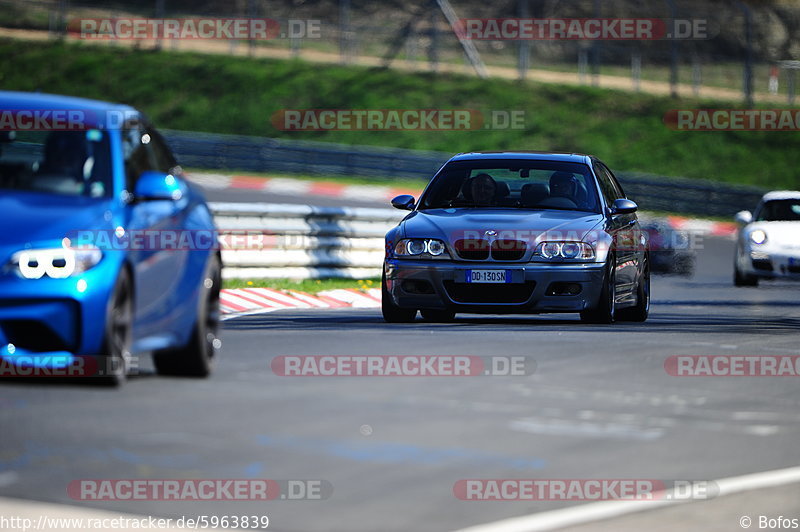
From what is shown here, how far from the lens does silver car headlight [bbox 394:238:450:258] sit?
13.8 metres

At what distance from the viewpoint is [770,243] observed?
22.1 meters

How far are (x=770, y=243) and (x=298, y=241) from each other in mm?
6509

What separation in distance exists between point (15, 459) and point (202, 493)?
96cm

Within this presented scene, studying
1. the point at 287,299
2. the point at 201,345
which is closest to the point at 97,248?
the point at 201,345

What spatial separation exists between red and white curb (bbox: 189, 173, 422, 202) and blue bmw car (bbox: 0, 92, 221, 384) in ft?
89.7

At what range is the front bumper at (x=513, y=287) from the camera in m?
13.6

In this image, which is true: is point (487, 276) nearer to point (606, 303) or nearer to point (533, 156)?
point (606, 303)

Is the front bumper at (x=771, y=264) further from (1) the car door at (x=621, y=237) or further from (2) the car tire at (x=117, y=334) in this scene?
(2) the car tire at (x=117, y=334)

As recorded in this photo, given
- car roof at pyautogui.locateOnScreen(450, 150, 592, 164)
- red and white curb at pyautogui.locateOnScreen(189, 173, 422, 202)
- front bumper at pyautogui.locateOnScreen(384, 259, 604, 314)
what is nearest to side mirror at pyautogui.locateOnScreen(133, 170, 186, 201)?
front bumper at pyautogui.locateOnScreen(384, 259, 604, 314)

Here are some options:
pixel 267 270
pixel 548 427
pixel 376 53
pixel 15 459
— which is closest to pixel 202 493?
pixel 15 459

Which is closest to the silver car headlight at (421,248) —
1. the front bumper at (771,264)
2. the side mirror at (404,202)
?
the side mirror at (404,202)

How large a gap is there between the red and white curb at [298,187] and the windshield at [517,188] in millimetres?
21865

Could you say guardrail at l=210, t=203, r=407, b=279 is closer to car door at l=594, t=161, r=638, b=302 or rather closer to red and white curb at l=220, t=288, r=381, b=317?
red and white curb at l=220, t=288, r=381, b=317

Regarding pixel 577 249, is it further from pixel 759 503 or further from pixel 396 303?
pixel 759 503
